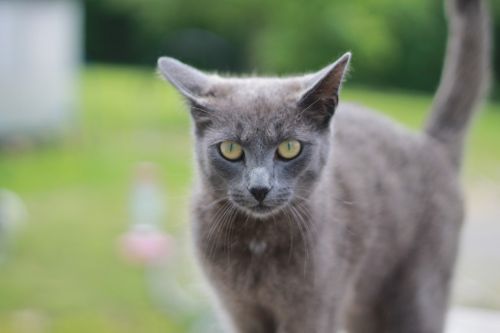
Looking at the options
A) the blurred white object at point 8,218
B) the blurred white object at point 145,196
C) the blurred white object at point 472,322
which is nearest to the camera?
the blurred white object at point 472,322

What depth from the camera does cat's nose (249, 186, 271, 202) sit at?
5.58 feet

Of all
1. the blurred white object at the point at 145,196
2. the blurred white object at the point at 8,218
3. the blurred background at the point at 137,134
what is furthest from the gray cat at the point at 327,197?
the blurred white object at the point at 8,218

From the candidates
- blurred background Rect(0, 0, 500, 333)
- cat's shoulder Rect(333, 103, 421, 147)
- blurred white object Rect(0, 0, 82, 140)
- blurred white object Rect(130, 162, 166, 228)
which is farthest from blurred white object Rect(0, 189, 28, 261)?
cat's shoulder Rect(333, 103, 421, 147)

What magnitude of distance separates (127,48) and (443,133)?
7.72 metres

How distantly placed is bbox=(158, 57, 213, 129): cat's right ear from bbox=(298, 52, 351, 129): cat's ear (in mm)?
214

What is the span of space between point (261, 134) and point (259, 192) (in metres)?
0.13

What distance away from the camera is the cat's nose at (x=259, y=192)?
170 centimetres

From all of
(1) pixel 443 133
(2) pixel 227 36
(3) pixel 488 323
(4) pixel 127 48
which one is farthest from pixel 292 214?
(4) pixel 127 48

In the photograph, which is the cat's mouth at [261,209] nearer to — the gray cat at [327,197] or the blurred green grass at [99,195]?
the gray cat at [327,197]

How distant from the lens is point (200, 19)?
7.26m

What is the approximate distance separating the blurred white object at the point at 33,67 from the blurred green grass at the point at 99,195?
0.68 feet

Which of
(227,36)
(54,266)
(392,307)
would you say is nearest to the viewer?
(392,307)

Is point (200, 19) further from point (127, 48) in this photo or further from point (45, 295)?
point (45, 295)

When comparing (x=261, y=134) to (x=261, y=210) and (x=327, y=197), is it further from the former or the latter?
(x=327, y=197)
